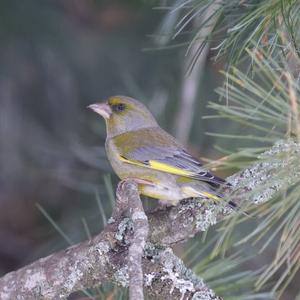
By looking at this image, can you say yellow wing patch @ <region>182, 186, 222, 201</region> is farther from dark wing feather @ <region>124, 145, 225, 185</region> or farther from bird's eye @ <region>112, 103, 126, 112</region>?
bird's eye @ <region>112, 103, 126, 112</region>

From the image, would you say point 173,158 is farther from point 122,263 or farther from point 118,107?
point 122,263

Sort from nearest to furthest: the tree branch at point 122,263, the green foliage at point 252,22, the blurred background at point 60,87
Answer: the green foliage at point 252,22 < the tree branch at point 122,263 < the blurred background at point 60,87

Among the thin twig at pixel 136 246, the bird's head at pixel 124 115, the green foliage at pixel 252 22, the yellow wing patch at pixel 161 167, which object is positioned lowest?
the yellow wing patch at pixel 161 167

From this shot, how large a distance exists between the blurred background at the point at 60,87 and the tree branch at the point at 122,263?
172 cm

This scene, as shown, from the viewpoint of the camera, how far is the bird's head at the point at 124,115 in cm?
417

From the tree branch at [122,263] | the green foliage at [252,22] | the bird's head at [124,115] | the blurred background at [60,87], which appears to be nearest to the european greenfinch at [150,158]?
the bird's head at [124,115]

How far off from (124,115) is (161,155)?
0.48 metres

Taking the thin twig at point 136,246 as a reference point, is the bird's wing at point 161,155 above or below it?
below

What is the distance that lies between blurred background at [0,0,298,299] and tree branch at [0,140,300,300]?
5.64 ft

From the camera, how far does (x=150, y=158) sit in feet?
12.4

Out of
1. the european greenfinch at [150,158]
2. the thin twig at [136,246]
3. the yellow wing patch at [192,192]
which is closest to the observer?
the thin twig at [136,246]

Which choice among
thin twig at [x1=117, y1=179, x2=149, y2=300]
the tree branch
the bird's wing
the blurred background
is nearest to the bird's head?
the bird's wing

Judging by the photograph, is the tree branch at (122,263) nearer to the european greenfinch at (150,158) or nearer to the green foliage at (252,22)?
the european greenfinch at (150,158)

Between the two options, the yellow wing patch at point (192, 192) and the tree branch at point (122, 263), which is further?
the yellow wing patch at point (192, 192)
